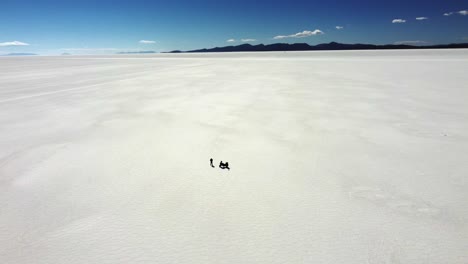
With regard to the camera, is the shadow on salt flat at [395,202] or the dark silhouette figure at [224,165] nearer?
the shadow on salt flat at [395,202]

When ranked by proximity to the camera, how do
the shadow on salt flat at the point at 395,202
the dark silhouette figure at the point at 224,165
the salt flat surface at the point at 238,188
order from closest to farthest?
1. the salt flat surface at the point at 238,188
2. the shadow on salt flat at the point at 395,202
3. the dark silhouette figure at the point at 224,165

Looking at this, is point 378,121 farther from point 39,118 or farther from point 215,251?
point 39,118

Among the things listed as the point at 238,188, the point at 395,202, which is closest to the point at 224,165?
the point at 238,188

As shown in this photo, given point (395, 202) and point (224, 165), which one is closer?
point (395, 202)

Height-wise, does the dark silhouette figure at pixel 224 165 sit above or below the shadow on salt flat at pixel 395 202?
above

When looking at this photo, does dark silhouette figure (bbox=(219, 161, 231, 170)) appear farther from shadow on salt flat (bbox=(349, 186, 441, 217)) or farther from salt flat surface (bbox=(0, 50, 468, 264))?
shadow on salt flat (bbox=(349, 186, 441, 217))

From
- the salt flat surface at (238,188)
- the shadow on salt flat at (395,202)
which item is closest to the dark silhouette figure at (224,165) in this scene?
the salt flat surface at (238,188)

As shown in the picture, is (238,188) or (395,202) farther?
(238,188)

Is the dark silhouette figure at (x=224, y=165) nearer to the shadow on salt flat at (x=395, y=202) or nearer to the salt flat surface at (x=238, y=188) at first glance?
the salt flat surface at (x=238, y=188)

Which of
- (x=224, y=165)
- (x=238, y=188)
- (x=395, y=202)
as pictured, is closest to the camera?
(x=395, y=202)

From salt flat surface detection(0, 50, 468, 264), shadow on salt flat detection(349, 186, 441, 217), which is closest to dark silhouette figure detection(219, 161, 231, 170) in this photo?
salt flat surface detection(0, 50, 468, 264)

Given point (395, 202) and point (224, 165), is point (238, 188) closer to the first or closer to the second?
point (224, 165)

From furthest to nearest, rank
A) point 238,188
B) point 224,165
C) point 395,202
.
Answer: point 224,165, point 238,188, point 395,202
